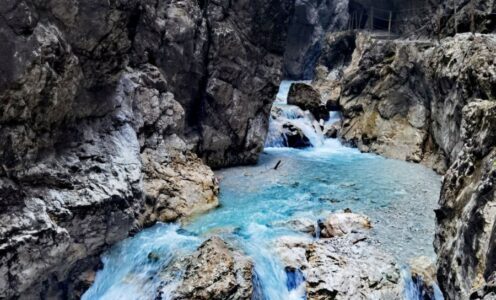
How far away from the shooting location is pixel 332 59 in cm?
4766

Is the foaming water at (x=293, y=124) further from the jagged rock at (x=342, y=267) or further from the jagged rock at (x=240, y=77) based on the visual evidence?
the jagged rock at (x=342, y=267)

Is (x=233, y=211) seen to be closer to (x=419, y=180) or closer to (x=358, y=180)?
(x=358, y=180)

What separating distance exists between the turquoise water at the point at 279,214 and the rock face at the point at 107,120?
100 cm

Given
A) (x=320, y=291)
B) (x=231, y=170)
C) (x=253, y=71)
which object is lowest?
(x=320, y=291)

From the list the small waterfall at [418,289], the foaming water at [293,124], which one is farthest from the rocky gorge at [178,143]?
the foaming water at [293,124]

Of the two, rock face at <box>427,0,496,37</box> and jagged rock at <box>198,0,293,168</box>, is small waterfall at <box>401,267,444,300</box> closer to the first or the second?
jagged rock at <box>198,0,293,168</box>

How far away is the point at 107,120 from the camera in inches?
624

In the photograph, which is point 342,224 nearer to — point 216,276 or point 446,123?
point 216,276

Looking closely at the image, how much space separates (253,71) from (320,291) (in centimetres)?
1626

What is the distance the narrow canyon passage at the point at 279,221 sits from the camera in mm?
12094

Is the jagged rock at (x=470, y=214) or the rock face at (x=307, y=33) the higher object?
the rock face at (x=307, y=33)

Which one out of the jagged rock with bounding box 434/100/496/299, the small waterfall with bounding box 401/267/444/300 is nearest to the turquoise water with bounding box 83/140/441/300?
the small waterfall with bounding box 401/267/444/300

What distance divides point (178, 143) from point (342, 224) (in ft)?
28.8

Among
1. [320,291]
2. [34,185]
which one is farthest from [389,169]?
[34,185]
